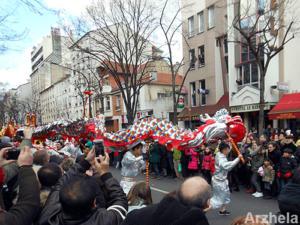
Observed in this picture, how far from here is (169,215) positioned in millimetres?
1578

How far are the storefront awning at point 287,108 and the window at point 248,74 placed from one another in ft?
7.57

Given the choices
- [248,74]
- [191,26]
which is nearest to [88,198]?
[248,74]

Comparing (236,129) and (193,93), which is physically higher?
(193,93)

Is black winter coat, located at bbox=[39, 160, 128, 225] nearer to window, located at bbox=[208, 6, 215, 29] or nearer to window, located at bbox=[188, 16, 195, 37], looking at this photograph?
window, located at bbox=[208, 6, 215, 29]

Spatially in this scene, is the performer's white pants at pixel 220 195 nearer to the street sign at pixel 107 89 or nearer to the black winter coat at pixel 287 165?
the black winter coat at pixel 287 165

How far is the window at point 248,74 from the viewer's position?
15.3 m

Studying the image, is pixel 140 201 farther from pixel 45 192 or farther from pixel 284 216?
pixel 284 216

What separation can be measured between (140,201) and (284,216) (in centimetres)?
156

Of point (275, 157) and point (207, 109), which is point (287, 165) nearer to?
point (275, 157)

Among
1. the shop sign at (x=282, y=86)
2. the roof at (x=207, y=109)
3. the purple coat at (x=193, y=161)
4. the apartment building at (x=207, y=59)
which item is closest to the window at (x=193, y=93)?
the apartment building at (x=207, y=59)

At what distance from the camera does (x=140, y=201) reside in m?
2.89

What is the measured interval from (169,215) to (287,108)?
13.0 metres

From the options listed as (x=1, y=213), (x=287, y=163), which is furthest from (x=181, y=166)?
(x=1, y=213)

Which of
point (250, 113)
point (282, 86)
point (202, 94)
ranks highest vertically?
point (202, 94)
